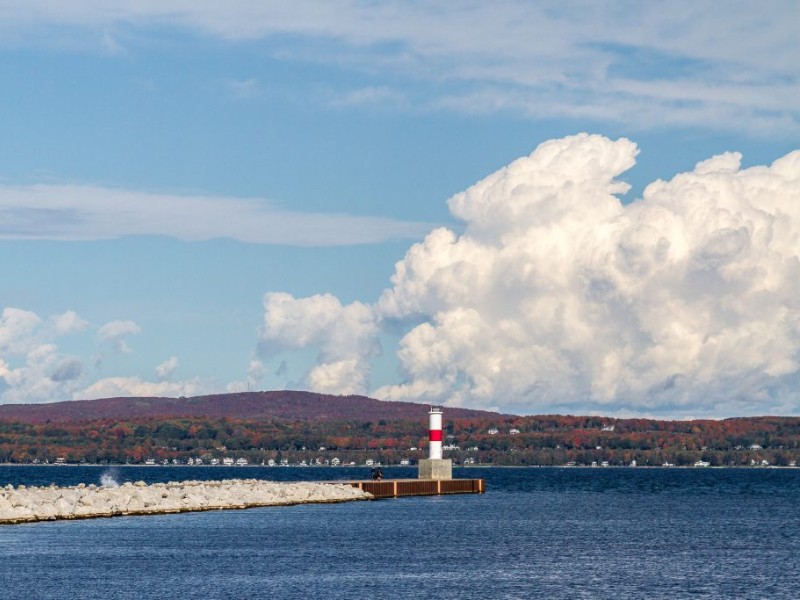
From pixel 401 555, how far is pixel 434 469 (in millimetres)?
63356

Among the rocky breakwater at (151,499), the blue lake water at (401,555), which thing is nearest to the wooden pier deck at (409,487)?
Result: the rocky breakwater at (151,499)

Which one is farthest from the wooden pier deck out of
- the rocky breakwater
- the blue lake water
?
the blue lake water

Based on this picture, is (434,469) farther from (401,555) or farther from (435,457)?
(401,555)

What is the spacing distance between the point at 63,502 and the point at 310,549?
999 inches

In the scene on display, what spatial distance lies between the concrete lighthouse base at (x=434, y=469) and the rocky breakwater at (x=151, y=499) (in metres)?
9.86

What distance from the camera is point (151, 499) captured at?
3895 inches

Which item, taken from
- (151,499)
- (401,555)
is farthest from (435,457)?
(401,555)

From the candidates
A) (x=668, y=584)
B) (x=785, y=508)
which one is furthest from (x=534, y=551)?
(x=785, y=508)

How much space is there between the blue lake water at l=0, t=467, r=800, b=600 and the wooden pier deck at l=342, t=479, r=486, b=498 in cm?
1766

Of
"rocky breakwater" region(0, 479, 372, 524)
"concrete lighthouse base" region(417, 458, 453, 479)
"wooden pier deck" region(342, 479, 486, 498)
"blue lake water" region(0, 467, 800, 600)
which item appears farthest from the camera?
"concrete lighthouse base" region(417, 458, 453, 479)

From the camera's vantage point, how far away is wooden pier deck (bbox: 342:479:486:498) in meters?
124

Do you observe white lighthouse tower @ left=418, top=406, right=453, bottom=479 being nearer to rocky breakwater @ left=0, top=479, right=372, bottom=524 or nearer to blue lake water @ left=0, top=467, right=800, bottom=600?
rocky breakwater @ left=0, top=479, right=372, bottom=524

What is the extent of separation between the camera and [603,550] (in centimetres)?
7188

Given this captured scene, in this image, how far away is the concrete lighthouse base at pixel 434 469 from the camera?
13025cm
